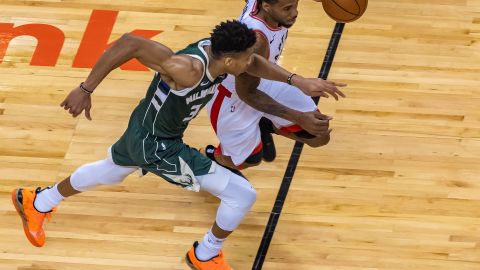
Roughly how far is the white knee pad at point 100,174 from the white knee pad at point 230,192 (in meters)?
0.45

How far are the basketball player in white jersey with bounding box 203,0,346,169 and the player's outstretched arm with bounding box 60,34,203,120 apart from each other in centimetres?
61

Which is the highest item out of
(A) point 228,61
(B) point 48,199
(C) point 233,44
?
(C) point 233,44

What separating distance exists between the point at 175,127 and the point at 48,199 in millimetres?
977

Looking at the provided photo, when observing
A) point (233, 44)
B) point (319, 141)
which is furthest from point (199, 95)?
point (319, 141)

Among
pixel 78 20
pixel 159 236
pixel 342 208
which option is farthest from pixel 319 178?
pixel 78 20

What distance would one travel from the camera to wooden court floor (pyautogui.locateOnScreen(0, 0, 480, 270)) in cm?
529

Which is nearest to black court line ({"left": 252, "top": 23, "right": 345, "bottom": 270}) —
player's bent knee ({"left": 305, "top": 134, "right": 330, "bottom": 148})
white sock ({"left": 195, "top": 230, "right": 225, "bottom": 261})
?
player's bent knee ({"left": 305, "top": 134, "right": 330, "bottom": 148})

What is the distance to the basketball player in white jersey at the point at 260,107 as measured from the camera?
4906mm

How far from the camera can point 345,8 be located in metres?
5.60

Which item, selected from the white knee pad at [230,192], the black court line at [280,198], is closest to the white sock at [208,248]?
the white knee pad at [230,192]

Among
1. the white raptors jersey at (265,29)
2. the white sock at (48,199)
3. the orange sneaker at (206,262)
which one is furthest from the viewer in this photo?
the white sock at (48,199)

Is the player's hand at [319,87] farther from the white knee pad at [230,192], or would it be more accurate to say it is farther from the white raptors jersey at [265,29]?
the white knee pad at [230,192]

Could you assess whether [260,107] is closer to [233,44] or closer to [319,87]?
[319,87]

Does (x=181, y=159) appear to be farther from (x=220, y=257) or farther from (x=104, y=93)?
(x=104, y=93)
